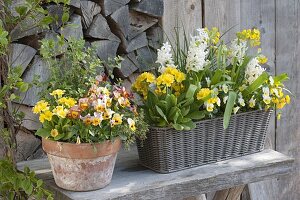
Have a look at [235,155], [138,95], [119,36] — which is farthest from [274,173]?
[119,36]

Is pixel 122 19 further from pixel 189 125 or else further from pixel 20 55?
pixel 189 125

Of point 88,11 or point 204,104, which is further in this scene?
point 88,11

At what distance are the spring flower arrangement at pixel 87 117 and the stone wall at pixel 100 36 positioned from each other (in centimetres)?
26

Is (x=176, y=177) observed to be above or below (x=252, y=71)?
below

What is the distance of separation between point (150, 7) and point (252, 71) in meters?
0.53

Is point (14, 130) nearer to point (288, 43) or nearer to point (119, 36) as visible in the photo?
point (119, 36)

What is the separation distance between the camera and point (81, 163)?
2199 mm

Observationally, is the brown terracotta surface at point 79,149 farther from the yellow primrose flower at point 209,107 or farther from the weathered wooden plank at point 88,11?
the weathered wooden plank at point 88,11

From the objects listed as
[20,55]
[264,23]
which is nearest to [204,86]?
[20,55]

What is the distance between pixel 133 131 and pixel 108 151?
0.11 metres

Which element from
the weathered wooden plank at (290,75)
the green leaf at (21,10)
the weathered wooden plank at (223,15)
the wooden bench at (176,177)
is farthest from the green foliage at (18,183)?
the weathered wooden plank at (290,75)

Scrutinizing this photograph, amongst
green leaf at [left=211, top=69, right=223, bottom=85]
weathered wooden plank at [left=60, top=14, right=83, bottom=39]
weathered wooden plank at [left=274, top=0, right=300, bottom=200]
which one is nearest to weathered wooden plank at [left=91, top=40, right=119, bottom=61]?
weathered wooden plank at [left=60, top=14, right=83, bottom=39]

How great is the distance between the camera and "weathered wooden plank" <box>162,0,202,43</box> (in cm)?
286

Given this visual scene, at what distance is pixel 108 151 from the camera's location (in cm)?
223
